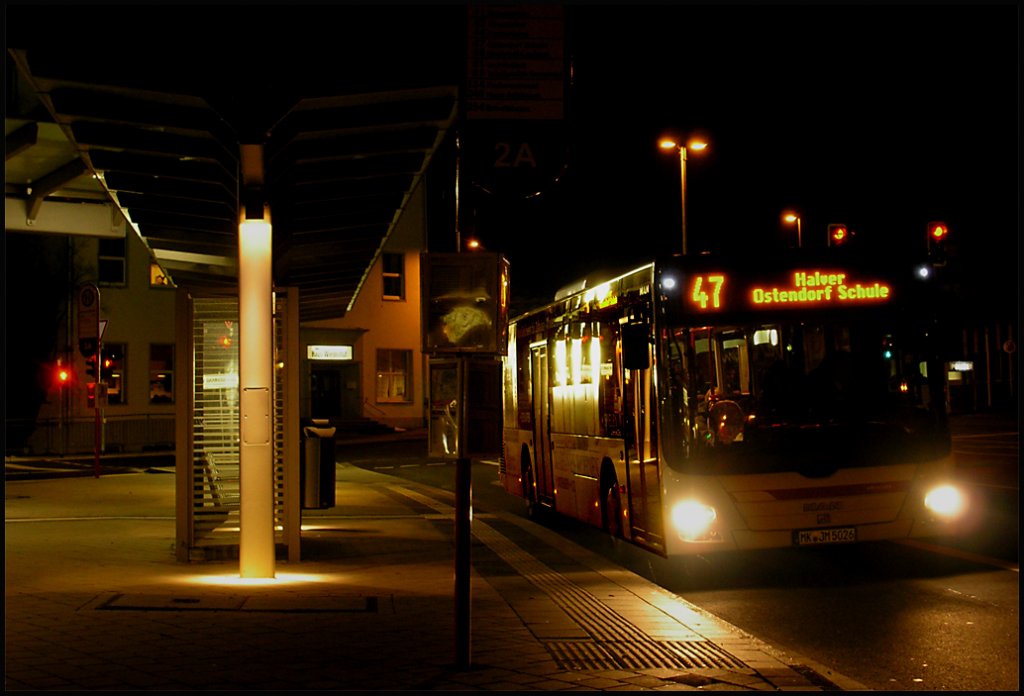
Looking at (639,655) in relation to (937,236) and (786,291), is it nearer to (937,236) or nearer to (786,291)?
(786,291)

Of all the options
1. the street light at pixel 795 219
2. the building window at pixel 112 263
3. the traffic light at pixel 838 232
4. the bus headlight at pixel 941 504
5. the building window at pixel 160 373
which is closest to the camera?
the bus headlight at pixel 941 504

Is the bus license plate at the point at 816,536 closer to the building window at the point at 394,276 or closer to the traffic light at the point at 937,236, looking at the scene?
the traffic light at the point at 937,236

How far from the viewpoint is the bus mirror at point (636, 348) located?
11688 millimetres

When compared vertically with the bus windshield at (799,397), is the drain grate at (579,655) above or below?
below

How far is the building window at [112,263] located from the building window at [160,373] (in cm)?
285

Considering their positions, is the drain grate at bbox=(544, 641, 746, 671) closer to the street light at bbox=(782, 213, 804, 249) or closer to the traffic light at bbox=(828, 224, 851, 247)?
the traffic light at bbox=(828, 224, 851, 247)

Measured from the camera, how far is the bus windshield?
37.7 ft

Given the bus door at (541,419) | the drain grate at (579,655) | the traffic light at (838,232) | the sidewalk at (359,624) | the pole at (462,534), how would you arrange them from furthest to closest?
the traffic light at (838,232), the bus door at (541,419), the drain grate at (579,655), the pole at (462,534), the sidewalk at (359,624)

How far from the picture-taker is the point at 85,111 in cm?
1063

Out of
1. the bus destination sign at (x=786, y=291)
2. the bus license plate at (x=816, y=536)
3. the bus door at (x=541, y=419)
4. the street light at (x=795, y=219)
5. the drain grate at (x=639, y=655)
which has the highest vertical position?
the street light at (x=795, y=219)

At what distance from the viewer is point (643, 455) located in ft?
40.0

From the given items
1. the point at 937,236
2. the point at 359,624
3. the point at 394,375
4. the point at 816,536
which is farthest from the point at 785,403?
the point at 394,375

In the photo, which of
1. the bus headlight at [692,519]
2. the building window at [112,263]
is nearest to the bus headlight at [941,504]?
the bus headlight at [692,519]

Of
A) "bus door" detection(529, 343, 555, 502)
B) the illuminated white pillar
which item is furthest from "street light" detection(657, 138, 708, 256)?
the illuminated white pillar
